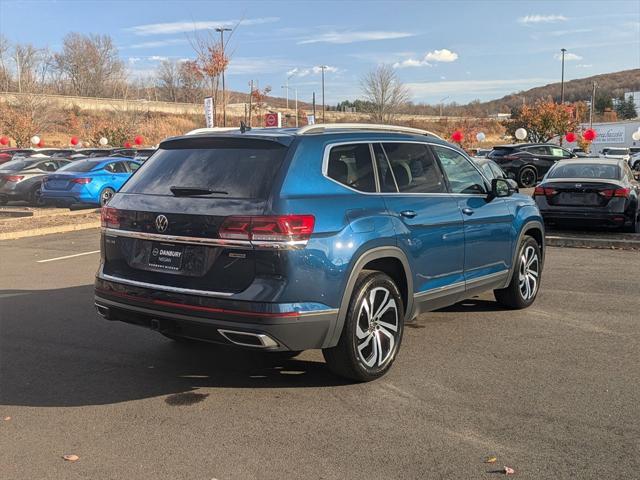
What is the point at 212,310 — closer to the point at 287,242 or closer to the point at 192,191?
the point at 287,242

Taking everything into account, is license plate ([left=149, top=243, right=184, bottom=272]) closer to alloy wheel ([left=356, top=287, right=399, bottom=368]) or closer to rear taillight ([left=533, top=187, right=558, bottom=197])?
alloy wheel ([left=356, top=287, right=399, bottom=368])

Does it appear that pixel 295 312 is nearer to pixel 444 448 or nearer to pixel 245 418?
pixel 245 418

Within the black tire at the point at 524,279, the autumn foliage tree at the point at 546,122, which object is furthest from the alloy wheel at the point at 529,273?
the autumn foliage tree at the point at 546,122

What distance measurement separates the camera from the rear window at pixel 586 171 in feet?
40.0

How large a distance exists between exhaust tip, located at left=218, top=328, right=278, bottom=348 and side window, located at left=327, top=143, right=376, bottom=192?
1.25 m

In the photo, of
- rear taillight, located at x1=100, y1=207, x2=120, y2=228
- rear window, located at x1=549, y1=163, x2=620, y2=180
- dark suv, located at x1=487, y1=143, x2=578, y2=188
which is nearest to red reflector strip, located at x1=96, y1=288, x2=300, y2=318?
rear taillight, located at x1=100, y1=207, x2=120, y2=228

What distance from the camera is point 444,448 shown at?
3.68 m

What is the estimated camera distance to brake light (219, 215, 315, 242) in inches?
156

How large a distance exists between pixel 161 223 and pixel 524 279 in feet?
13.9

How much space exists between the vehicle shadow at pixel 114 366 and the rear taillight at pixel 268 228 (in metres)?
1.28

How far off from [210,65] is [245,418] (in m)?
30.9

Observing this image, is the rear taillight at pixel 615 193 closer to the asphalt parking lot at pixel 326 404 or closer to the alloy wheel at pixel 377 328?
the asphalt parking lot at pixel 326 404

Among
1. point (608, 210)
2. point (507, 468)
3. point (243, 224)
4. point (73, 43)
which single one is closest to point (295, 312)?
point (243, 224)

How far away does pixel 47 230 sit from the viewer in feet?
46.0
